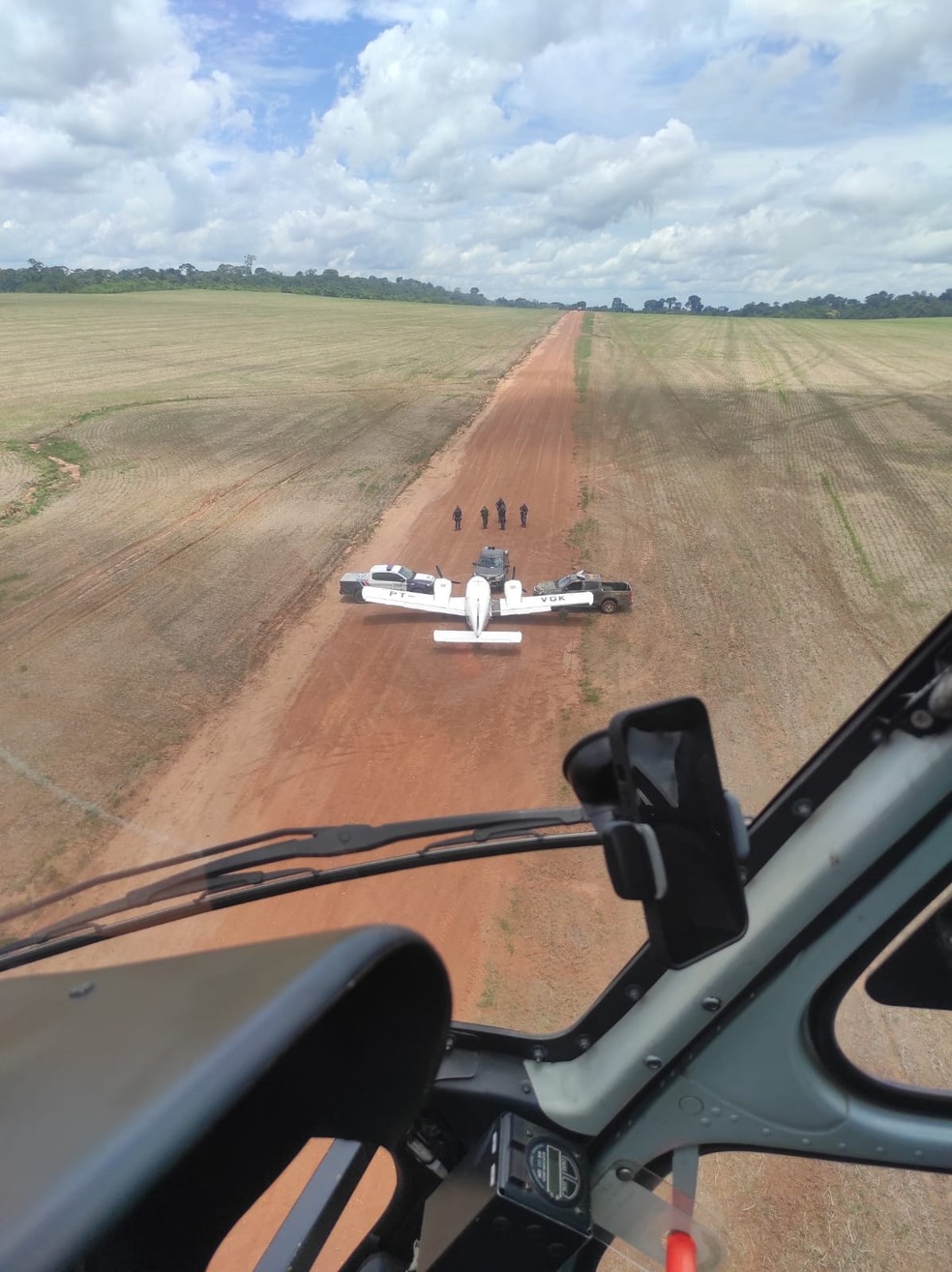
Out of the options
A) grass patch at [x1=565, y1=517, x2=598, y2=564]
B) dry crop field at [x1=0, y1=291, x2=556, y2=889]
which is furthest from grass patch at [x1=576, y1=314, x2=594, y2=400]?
grass patch at [x1=565, y1=517, x2=598, y2=564]

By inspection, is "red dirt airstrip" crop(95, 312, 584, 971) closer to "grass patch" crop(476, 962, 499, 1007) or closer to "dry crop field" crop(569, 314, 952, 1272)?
"grass patch" crop(476, 962, 499, 1007)

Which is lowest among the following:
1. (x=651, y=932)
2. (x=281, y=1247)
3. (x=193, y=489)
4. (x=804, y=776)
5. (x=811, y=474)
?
(x=193, y=489)

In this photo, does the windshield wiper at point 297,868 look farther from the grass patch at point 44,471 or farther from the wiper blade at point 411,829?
the grass patch at point 44,471

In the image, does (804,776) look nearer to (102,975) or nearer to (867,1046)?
(867,1046)

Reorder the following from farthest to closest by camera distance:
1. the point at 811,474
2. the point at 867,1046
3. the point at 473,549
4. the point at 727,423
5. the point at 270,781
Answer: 1. the point at 727,423
2. the point at 811,474
3. the point at 473,549
4. the point at 270,781
5. the point at 867,1046

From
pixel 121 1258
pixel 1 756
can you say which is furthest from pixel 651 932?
pixel 1 756

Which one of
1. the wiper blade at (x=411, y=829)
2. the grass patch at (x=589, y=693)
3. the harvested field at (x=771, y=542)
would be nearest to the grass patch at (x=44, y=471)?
the harvested field at (x=771, y=542)

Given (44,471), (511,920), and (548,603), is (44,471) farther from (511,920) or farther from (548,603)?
(511,920)
